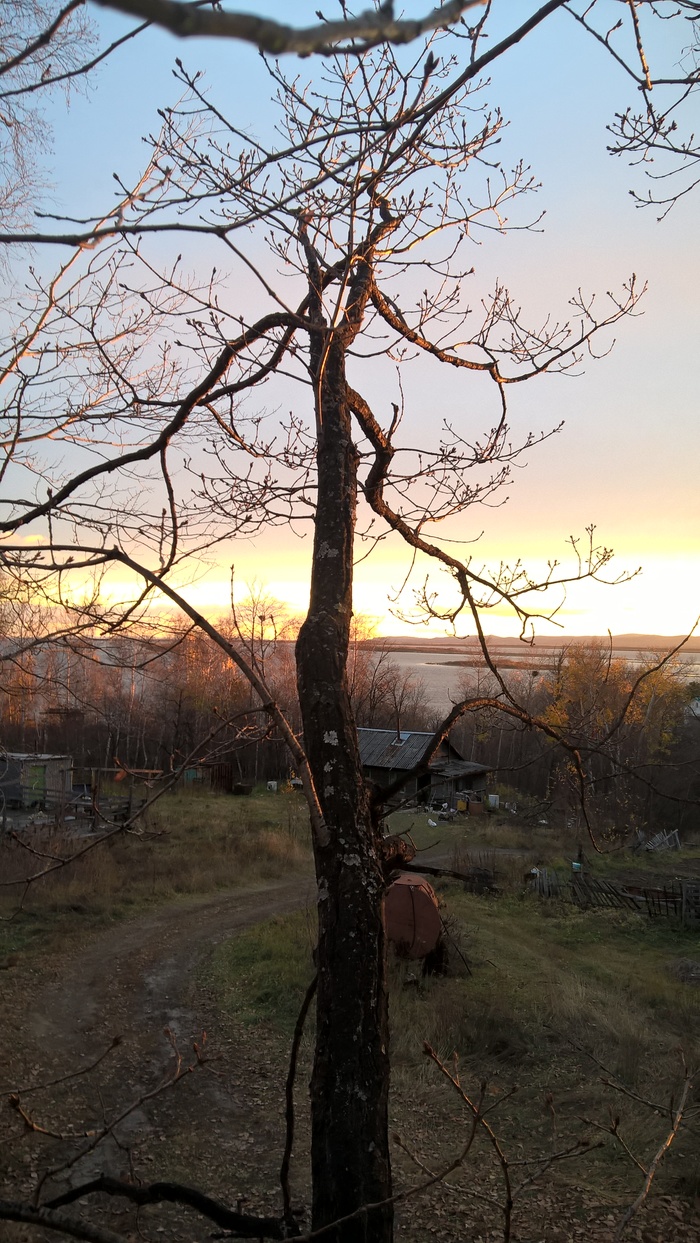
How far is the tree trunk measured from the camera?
271cm

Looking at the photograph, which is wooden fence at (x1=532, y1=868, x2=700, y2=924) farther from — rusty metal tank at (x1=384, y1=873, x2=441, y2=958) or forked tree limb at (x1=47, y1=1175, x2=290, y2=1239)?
forked tree limb at (x1=47, y1=1175, x2=290, y2=1239)

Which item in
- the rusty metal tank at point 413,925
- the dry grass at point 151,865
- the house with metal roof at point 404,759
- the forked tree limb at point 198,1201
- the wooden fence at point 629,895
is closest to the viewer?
the forked tree limb at point 198,1201

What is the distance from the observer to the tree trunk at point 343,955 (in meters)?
2.71

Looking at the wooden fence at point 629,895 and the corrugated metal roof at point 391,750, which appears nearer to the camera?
the wooden fence at point 629,895

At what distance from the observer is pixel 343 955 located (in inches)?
114

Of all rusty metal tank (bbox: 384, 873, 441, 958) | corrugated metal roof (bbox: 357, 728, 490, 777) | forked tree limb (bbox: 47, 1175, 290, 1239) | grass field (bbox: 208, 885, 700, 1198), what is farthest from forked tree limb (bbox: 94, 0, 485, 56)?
corrugated metal roof (bbox: 357, 728, 490, 777)

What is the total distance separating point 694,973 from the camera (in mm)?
13461

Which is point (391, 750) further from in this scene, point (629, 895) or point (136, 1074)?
point (136, 1074)

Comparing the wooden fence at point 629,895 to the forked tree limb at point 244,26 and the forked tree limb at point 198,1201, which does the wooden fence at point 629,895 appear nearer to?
the forked tree limb at point 198,1201

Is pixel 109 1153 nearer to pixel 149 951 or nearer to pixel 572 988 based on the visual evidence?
pixel 149 951

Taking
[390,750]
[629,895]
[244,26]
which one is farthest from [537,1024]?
[390,750]

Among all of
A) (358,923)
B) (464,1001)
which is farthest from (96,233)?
(464,1001)

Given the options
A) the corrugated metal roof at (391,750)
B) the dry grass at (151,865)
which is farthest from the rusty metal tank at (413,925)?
the corrugated metal roof at (391,750)

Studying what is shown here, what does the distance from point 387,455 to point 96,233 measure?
8.05 ft
